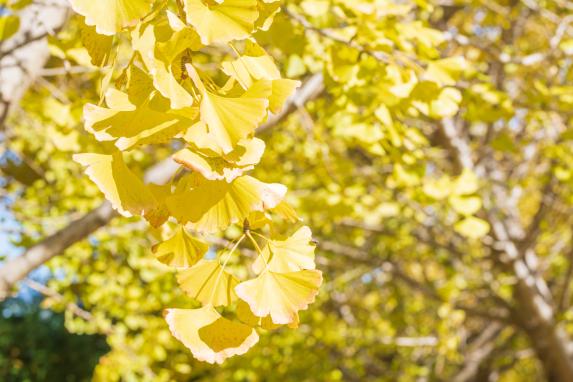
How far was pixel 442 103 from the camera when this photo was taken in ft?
3.77

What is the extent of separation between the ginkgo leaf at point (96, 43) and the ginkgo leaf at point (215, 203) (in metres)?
0.18

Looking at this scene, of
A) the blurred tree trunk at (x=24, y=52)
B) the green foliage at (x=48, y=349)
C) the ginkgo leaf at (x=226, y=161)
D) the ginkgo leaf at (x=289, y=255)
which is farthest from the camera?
the green foliage at (x=48, y=349)

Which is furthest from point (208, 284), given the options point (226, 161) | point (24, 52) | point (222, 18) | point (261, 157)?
point (24, 52)

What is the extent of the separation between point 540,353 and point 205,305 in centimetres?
383

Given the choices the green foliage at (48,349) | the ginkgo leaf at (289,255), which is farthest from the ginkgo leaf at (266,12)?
the green foliage at (48,349)

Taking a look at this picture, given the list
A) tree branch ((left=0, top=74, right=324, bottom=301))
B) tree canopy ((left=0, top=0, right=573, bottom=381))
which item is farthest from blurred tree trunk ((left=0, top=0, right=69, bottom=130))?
tree branch ((left=0, top=74, right=324, bottom=301))

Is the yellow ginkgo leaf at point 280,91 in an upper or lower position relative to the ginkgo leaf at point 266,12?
lower

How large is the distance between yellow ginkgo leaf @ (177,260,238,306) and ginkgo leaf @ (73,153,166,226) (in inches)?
3.2

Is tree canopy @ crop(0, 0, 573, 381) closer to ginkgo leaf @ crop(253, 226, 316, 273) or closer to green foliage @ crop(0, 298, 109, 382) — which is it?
ginkgo leaf @ crop(253, 226, 316, 273)

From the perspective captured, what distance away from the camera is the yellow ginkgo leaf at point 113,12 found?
56 cm

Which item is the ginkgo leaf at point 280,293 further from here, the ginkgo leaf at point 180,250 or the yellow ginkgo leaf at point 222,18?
the yellow ginkgo leaf at point 222,18

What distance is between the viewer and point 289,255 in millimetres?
666

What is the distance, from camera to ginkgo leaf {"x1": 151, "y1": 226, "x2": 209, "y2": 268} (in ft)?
2.19

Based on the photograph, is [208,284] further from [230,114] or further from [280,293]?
[230,114]
